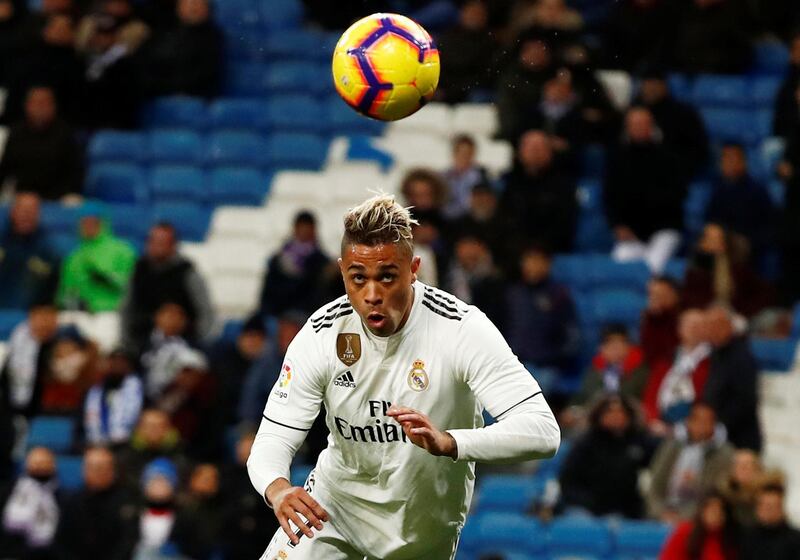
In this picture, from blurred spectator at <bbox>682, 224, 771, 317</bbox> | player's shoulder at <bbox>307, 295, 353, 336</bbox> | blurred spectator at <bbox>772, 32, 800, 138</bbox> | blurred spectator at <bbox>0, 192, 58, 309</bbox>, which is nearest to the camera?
player's shoulder at <bbox>307, 295, 353, 336</bbox>

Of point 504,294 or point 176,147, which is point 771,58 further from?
point 176,147

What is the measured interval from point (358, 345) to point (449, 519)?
2.36 feet

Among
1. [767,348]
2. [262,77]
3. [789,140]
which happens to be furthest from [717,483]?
[262,77]

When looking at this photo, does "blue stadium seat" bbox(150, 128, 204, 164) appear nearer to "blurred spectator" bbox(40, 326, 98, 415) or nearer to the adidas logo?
"blurred spectator" bbox(40, 326, 98, 415)

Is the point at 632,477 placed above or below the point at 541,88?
below

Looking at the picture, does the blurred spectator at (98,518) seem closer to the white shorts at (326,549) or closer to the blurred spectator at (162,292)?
the blurred spectator at (162,292)

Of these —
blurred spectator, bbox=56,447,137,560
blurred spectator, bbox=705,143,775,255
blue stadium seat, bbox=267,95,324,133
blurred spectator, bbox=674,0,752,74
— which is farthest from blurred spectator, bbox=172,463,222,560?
blurred spectator, bbox=674,0,752,74

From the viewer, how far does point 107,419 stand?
11930 mm

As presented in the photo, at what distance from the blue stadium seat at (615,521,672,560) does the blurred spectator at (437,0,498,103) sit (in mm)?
2894

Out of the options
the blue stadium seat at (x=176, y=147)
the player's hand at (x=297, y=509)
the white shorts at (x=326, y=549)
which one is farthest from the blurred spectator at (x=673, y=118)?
the player's hand at (x=297, y=509)

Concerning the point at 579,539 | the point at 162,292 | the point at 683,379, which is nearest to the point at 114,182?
the point at 162,292

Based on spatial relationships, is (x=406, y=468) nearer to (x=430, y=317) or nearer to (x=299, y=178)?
(x=430, y=317)

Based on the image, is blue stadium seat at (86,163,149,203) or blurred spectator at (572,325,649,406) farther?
blue stadium seat at (86,163,149,203)

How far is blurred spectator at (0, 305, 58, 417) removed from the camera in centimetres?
1230
